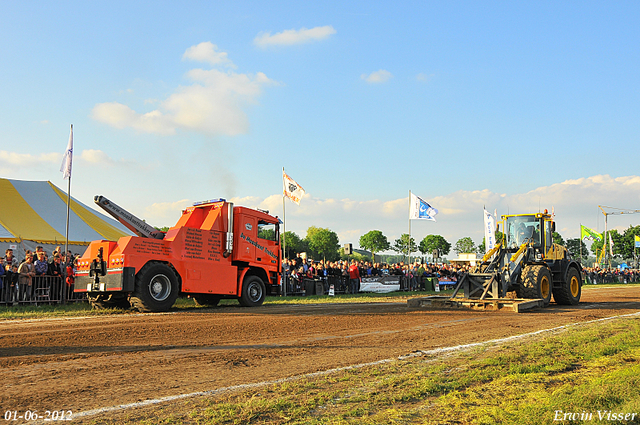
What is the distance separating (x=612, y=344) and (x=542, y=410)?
4237 mm

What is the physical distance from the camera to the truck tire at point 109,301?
1362 cm

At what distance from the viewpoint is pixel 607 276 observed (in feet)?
172

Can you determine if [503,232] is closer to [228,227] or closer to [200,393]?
[228,227]

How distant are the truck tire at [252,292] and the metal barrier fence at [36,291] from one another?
5415mm

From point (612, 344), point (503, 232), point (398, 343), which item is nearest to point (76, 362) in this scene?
point (398, 343)

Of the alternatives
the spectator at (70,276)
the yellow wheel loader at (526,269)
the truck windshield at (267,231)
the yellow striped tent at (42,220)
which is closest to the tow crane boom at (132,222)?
the spectator at (70,276)

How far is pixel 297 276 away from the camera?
22797 millimetres

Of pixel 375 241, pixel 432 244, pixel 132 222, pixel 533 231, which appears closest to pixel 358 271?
pixel 533 231

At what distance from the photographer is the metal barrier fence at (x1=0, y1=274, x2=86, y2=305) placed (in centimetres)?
1452

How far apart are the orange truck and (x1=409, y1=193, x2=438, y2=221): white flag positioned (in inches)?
656

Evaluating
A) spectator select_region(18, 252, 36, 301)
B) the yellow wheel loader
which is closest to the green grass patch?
the yellow wheel loader

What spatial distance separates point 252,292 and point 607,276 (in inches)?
1929

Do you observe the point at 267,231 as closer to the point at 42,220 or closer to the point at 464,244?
the point at 42,220

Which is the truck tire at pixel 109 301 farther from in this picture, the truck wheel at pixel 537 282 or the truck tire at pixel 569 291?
the truck tire at pixel 569 291
